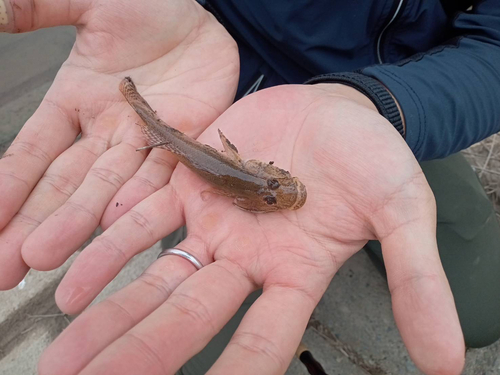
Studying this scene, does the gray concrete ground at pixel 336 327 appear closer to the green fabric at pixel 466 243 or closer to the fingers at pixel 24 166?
the green fabric at pixel 466 243

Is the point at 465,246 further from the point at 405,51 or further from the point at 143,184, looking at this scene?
the point at 143,184

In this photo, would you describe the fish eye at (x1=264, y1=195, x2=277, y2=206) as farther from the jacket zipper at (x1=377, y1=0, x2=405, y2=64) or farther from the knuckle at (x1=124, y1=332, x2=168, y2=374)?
the jacket zipper at (x1=377, y1=0, x2=405, y2=64)

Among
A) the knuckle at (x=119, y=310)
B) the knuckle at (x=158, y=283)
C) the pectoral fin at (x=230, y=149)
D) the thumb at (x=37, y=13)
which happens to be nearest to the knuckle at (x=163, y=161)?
the pectoral fin at (x=230, y=149)

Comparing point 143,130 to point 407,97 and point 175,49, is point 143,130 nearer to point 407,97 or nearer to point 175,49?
point 175,49

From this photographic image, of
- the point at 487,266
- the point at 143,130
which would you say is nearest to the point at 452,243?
the point at 487,266

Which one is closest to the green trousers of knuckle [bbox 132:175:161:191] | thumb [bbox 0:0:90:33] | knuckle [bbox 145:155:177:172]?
knuckle [bbox 145:155:177:172]

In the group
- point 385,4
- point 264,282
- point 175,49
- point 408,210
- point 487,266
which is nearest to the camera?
point 408,210
